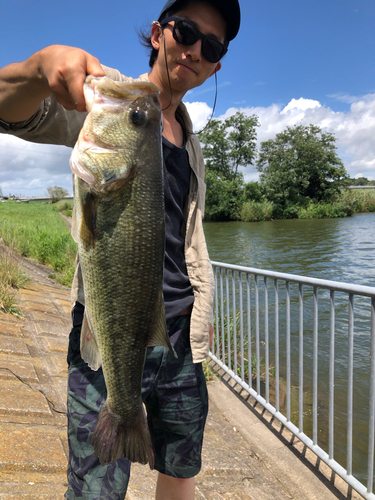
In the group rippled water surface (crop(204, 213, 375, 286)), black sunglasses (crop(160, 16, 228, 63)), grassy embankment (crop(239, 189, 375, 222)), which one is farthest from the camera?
grassy embankment (crop(239, 189, 375, 222))

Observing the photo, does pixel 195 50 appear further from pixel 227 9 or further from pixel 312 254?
pixel 312 254

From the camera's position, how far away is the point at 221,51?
184 centimetres

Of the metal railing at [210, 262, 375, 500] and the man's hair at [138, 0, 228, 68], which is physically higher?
the man's hair at [138, 0, 228, 68]

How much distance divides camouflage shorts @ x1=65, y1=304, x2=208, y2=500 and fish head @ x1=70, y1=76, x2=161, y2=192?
688 mm

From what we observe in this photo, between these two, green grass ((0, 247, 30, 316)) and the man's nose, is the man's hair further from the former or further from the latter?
green grass ((0, 247, 30, 316))

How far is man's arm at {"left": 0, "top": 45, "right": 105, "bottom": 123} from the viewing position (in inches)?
46.3

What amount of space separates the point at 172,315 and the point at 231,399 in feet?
9.76

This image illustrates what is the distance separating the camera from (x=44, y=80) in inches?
52.0

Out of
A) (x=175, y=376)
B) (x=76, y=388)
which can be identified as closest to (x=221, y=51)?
(x=175, y=376)

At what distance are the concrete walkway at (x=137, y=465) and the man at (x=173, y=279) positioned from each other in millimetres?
988

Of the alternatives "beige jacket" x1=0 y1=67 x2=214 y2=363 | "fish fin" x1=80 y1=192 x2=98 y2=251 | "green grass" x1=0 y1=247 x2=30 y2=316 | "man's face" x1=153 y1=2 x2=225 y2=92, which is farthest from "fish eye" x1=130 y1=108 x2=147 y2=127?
"green grass" x1=0 y1=247 x2=30 y2=316

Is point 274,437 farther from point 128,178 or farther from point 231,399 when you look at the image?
point 128,178

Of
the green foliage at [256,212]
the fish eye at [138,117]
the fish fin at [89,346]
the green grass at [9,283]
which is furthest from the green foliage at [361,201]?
the fish fin at [89,346]

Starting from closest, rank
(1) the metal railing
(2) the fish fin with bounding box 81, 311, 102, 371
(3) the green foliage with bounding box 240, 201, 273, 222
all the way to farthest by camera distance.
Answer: (2) the fish fin with bounding box 81, 311, 102, 371, (1) the metal railing, (3) the green foliage with bounding box 240, 201, 273, 222
